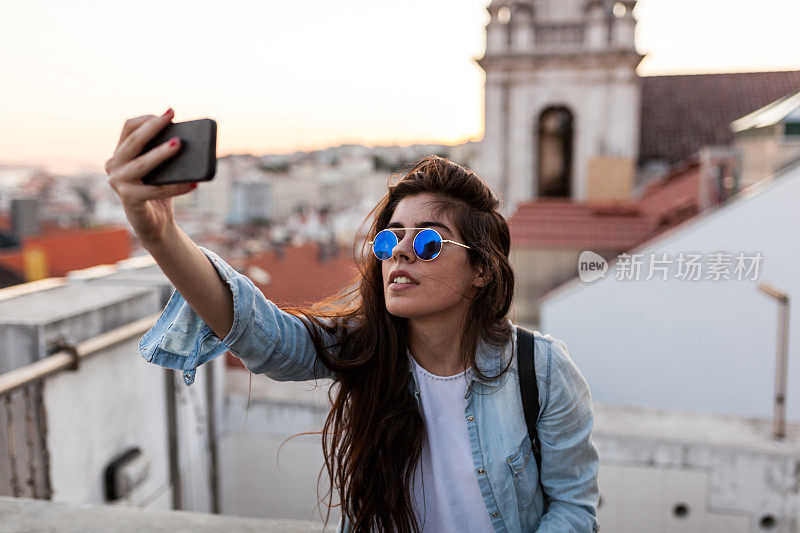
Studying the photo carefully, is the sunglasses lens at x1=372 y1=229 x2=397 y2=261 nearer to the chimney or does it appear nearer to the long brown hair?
the long brown hair

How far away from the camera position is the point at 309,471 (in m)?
6.06

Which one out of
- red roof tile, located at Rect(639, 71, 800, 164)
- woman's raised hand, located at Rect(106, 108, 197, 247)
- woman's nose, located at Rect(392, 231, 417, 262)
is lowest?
woman's nose, located at Rect(392, 231, 417, 262)

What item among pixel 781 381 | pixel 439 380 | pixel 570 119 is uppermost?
pixel 570 119

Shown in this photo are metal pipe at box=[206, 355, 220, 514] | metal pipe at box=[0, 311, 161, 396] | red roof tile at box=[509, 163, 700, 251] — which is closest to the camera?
metal pipe at box=[0, 311, 161, 396]

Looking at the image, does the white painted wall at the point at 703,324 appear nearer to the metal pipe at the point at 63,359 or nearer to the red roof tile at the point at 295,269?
the red roof tile at the point at 295,269

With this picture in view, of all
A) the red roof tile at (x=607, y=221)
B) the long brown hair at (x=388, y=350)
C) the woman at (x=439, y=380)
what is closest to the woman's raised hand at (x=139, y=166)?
the woman at (x=439, y=380)

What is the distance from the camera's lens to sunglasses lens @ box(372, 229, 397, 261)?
Answer: 6.27 feet

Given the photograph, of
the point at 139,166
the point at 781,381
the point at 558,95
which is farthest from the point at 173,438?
the point at 558,95

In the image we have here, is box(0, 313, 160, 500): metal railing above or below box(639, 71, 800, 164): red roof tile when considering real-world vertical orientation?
below

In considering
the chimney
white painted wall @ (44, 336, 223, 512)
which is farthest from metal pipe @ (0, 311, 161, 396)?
the chimney

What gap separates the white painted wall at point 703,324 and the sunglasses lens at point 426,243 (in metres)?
7.92

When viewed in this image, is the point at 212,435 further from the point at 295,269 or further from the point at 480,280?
the point at 295,269

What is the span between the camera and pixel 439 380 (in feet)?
6.48

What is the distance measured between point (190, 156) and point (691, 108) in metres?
23.1
